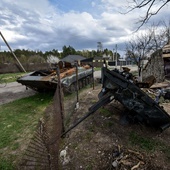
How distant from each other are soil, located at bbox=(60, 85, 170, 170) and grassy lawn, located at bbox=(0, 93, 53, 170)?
88 cm

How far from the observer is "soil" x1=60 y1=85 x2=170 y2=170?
8.02 ft

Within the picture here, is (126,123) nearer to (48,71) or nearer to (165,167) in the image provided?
(165,167)

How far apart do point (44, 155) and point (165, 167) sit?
171cm

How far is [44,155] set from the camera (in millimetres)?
2207

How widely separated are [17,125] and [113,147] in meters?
2.60

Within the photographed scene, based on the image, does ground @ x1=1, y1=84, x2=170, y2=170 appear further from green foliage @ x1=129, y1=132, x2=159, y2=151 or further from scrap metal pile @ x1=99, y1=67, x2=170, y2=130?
scrap metal pile @ x1=99, y1=67, x2=170, y2=130

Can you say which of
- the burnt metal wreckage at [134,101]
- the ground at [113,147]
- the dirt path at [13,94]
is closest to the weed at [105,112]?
the ground at [113,147]

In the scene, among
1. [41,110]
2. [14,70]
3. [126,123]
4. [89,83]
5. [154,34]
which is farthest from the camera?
[14,70]

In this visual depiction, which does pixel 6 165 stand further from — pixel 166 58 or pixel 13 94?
pixel 166 58

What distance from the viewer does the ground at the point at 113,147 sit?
2445 millimetres

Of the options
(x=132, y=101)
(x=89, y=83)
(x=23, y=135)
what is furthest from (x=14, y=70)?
(x=132, y=101)

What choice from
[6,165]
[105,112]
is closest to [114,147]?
[105,112]

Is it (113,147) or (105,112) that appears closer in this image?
(113,147)

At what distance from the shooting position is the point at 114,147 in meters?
2.79
